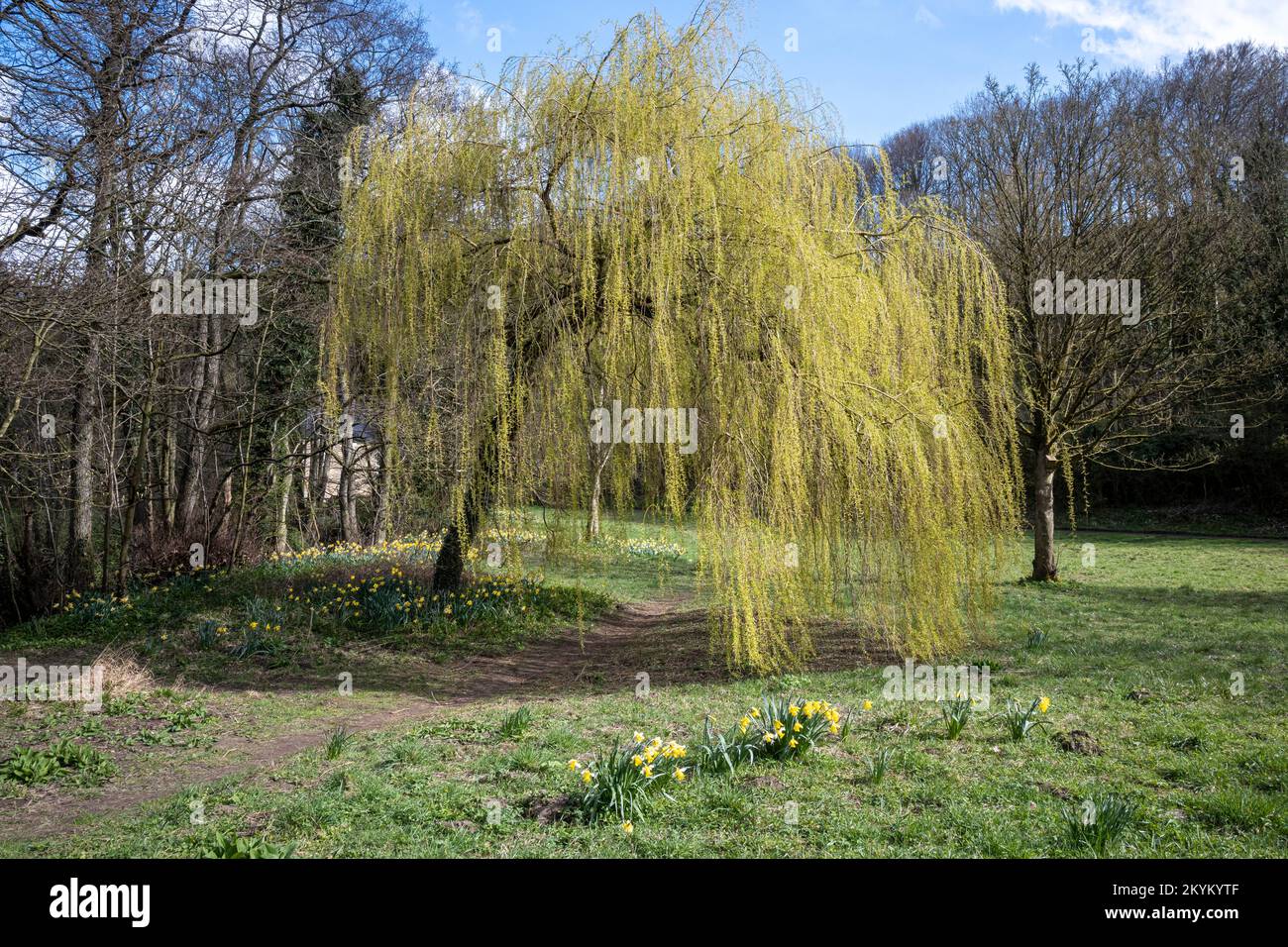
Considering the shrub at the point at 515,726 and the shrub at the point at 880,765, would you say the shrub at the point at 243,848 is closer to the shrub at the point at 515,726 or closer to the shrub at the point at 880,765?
the shrub at the point at 515,726

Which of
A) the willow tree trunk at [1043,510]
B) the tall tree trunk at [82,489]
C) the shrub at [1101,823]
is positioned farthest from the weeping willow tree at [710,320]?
the tall tree trunk at [82,489]

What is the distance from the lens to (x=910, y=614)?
6.32 metres

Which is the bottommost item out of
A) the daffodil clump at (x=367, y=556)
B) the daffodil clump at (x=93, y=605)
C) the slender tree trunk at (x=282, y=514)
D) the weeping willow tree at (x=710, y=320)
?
the daffodil clump at (x=93, y=605)

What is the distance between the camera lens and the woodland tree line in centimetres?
686

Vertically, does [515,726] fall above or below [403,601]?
below

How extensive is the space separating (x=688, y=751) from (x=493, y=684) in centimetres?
330

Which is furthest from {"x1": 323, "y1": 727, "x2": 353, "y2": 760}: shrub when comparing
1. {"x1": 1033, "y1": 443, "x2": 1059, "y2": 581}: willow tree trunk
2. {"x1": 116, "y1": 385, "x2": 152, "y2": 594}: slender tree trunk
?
{"x1": 1033, "y1": 443, "x2": 1059, "y2": 581}: willow tree trunk

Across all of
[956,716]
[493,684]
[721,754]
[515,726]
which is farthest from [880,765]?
[493,684]

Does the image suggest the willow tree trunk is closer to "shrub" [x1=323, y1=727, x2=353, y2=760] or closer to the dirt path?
the dirt path

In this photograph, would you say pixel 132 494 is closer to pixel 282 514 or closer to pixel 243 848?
pixel 282 514

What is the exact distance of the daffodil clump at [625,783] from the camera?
142 inches

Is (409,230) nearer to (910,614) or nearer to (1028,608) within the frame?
(910,614)

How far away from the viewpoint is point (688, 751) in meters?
4.43

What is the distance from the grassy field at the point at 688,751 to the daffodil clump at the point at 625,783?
0.19 feet
